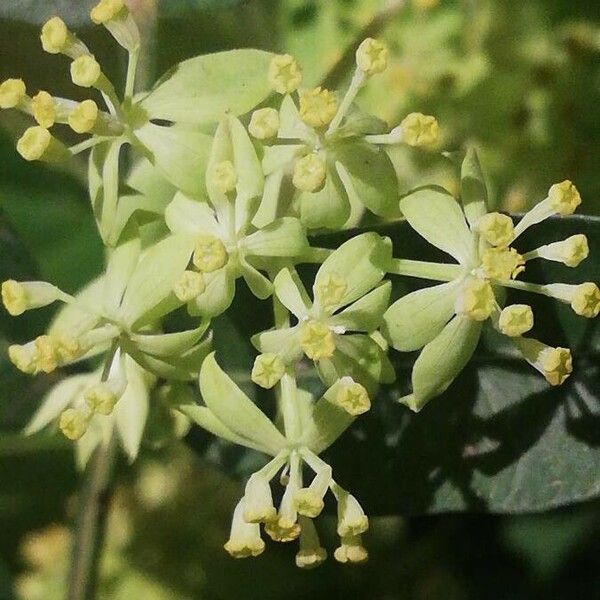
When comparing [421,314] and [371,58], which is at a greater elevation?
[371,58]

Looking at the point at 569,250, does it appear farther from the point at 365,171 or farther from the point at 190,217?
the point at 190,217

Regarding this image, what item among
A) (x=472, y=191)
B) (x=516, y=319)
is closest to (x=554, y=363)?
(x=516, y=319)

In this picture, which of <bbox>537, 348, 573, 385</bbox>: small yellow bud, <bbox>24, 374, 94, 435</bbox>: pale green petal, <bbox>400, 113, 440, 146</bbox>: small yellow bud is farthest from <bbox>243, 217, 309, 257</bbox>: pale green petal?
<bbox>24, 374, 94, 435</bbox>: pale green petal

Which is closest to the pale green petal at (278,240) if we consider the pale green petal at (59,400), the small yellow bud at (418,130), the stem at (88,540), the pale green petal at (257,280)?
the pale green petal at (257,280)

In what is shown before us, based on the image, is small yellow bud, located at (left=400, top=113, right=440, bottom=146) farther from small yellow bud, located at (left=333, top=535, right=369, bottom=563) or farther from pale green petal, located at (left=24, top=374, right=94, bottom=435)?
pale green petal, located at (left=24, top=374, right=94, bottom=435)

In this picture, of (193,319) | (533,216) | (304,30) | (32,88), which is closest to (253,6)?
(304,30)

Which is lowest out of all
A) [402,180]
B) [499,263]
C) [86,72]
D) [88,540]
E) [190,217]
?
[88,540]

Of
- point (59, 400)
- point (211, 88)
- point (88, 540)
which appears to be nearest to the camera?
point (211, 88)

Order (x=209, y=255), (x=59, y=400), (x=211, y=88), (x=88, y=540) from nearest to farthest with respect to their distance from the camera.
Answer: (x=209, y=255) < (x=211, y=88) < (x=59, y=400) < (x=88, y=540)
